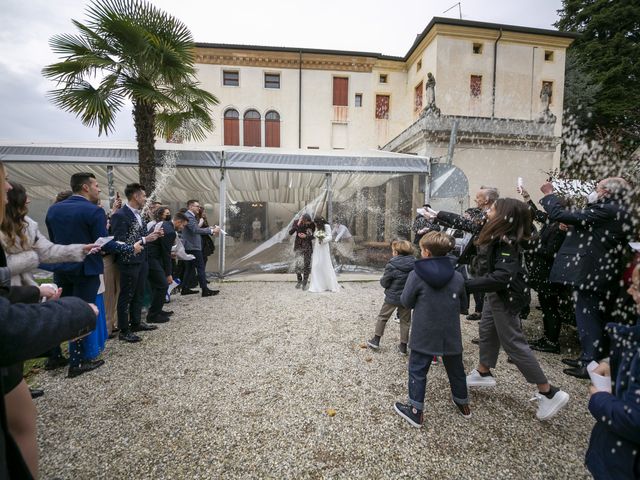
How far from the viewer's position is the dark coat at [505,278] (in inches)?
109

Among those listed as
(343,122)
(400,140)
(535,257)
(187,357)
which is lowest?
(187,357)

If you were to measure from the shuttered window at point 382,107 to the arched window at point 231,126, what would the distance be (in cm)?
1010

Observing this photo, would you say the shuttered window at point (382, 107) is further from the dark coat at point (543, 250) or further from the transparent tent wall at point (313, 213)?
the dark coat at point (543, 250)

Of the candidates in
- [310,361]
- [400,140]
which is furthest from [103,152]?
[400,140]

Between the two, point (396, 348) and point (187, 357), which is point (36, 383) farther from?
point (396, 348)

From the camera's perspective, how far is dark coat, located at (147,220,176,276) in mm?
5020

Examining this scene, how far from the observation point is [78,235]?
3.48 m

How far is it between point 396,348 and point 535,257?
2349mm

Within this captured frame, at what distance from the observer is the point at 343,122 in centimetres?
2388

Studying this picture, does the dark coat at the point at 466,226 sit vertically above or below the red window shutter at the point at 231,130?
below

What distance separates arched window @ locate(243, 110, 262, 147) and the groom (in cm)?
1734

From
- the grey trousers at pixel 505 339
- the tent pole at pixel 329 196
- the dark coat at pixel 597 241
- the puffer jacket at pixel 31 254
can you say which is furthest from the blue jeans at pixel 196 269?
the dark coat at pixel 597 241

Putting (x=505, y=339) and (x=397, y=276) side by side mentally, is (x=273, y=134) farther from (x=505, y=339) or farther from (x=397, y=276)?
(x=505, y=339)

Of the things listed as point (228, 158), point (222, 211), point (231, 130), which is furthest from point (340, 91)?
point (222, 211)
